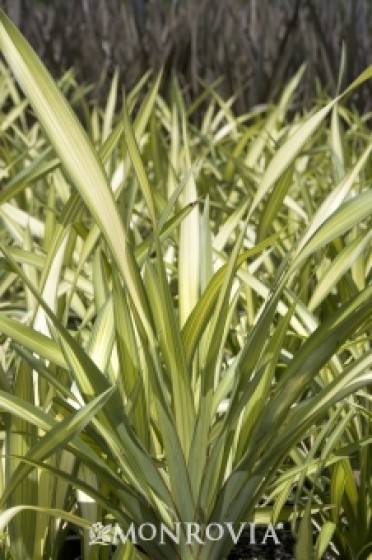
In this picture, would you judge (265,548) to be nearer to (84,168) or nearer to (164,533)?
(164,533)

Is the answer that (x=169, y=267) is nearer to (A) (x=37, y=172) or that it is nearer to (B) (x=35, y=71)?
(A) (x=37, y=172)

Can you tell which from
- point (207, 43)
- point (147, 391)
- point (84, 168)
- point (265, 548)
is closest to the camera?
point (84, 168)

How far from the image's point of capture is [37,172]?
123cm

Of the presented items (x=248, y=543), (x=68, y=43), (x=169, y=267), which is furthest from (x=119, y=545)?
(x=68, y=43)

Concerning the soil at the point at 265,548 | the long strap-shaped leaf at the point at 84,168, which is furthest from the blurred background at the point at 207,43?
the long strap-shaped leaf at the point at 84,168

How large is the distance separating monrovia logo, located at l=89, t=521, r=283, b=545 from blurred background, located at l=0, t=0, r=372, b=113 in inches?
106

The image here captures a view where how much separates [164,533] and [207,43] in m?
3.04

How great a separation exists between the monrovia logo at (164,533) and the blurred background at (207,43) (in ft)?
8.85

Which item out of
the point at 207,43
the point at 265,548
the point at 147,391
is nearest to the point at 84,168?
the point at 147,391

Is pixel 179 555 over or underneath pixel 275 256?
underneath

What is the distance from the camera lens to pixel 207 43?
12.4 ft

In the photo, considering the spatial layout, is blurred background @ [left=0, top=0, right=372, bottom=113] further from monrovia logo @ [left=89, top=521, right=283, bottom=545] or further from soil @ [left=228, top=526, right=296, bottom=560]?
monrovia logo @ [left=89, top=521, right=283, bottom=545]

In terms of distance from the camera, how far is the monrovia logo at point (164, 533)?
34.9 inches

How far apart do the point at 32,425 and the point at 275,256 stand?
2.87 feet
